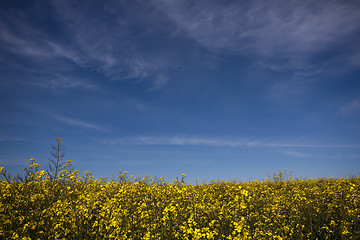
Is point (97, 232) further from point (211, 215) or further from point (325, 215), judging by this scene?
point (325, 215)

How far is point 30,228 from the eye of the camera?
6191 millimetres

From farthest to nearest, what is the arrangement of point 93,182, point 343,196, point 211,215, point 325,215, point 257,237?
point 93,182, point 343,196, point 325,215, point 211,215, point 257,237

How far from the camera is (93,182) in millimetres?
12914

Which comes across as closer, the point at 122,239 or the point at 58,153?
the point at 122,239

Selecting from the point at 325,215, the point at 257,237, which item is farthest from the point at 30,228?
the point at 325,215

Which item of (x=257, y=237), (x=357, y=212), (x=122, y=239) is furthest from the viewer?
(x=357, y=212)

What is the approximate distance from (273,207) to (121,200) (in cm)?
539

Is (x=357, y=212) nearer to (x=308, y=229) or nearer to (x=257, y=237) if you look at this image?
(x=308, y=229)

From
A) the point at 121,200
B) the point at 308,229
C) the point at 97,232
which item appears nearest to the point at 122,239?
the point at 97,232

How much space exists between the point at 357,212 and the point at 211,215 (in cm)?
520

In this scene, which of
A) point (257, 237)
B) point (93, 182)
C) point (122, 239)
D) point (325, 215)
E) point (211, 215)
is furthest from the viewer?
point (93, 182)

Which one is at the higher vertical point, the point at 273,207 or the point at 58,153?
the point at 58,153

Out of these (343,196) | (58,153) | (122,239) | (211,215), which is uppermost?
(58,153)

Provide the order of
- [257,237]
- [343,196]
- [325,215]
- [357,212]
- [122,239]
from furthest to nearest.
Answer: [343,196] < [325,215] < [357,212] < [257,237] < [122,239]
